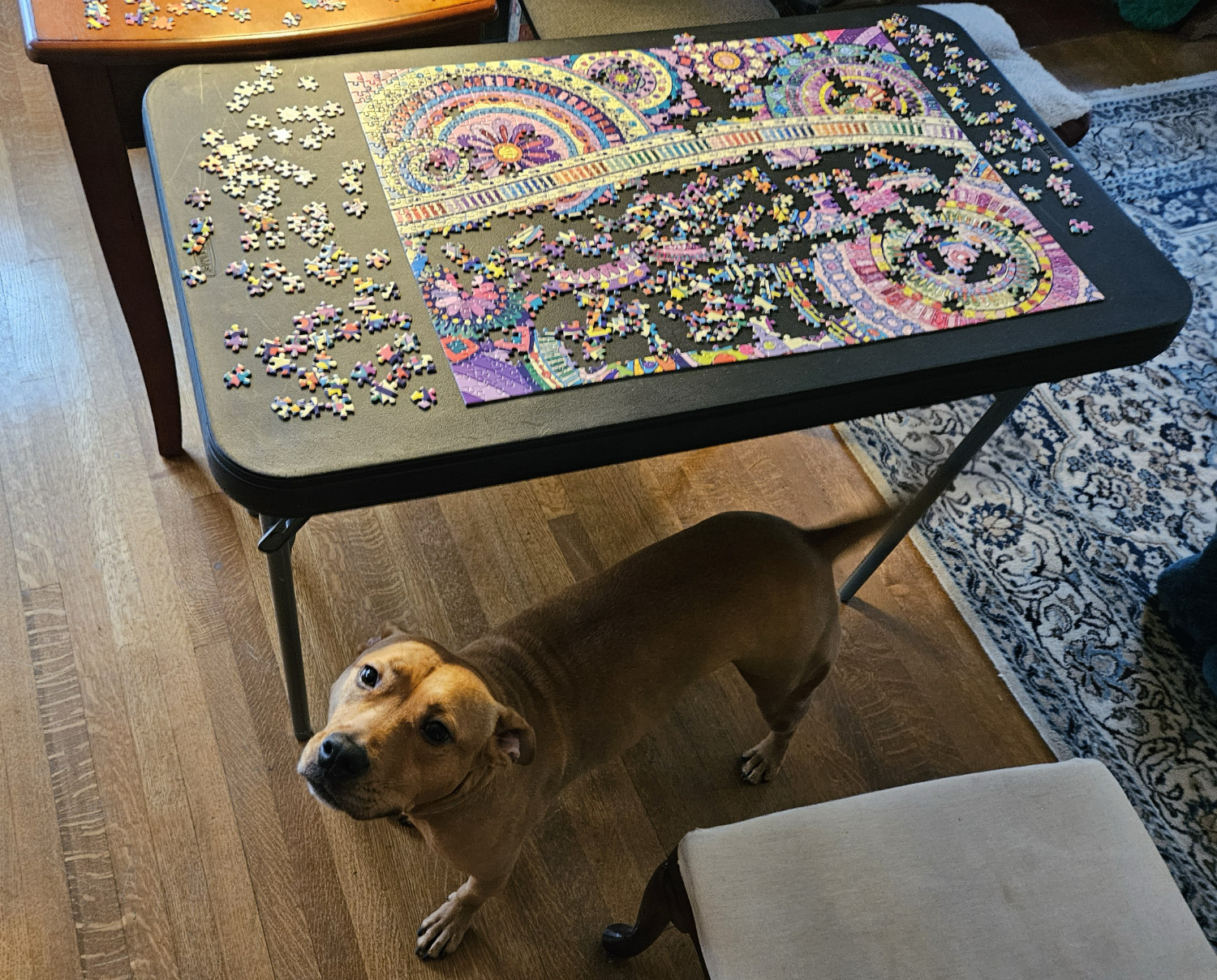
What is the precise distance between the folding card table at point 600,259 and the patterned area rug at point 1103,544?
0.62m

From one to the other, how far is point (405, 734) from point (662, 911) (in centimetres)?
48

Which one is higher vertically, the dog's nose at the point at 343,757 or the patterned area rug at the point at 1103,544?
the dog's nose at the point at 343,757

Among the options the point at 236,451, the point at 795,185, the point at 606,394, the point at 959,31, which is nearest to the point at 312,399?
the point at 236,451

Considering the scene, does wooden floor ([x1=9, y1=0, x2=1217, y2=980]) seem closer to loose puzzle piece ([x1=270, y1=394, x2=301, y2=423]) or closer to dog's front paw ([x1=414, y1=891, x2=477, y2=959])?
dog's front paw ([x1=414, y1=891, x2=477, y2=959])

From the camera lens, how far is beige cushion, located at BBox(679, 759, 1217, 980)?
50.2 inches

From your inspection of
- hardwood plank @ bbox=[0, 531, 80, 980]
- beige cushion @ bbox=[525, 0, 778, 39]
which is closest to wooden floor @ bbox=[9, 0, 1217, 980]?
hardwood plank @ bbox=[0, 531, 80, 980]

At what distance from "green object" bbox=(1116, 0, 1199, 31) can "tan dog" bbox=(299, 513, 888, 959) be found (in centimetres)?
318

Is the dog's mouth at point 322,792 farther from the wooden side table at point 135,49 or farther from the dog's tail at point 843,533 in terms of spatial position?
the wooden side table at point 135,49

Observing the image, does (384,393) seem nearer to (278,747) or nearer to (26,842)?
(278,747)

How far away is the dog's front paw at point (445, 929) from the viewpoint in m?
1.78

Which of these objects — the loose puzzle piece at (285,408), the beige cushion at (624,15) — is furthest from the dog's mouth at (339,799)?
the beige cushion at (624,15)

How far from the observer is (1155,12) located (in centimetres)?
379

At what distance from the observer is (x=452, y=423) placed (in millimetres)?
1374

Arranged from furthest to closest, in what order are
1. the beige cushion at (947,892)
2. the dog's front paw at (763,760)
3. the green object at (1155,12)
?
the green object at (1155,12) < the dog's front paw at (763,760) < the beige cushion at (947,892)
